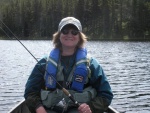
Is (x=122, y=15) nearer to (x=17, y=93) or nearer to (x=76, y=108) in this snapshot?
(x=17, y=93)

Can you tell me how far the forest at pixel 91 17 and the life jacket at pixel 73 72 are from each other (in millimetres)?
94117

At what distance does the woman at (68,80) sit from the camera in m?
6.05

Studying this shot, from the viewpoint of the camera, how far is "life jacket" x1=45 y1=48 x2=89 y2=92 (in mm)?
6008

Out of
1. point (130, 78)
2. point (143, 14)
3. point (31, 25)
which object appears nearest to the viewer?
point (130, 78)

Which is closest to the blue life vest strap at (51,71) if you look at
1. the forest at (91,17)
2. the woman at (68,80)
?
the woman at (68,80)

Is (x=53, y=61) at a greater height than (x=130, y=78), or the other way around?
(x=53, y=61)

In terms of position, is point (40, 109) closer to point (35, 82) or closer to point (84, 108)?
point (35, 82)

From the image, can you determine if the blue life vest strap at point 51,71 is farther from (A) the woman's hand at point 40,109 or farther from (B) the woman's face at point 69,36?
(A) the woman's hand at point 40,109

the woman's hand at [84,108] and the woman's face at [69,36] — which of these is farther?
the woman's face at [69,36]

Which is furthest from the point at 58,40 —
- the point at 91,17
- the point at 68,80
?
the point at 91,17

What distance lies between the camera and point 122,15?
4464 inches

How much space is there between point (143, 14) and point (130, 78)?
85.6 m

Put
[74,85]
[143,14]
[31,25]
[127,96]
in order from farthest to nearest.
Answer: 1. [31,25]
2. [143,14]
3. [127,96]
4. [74,85]

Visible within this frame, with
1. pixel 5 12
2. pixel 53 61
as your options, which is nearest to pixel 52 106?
pixel 53 61
